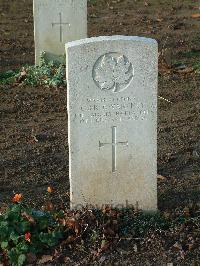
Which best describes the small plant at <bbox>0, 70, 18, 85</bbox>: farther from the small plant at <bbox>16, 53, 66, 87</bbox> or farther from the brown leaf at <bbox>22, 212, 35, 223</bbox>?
the brown leaf at <bbox>22, 212, 35, 223</bbox>

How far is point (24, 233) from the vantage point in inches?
191

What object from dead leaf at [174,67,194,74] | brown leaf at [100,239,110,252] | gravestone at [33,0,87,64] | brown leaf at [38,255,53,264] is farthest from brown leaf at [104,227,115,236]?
gravestone at [33,0,87,64]

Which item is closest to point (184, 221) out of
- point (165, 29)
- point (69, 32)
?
point (69, 32)

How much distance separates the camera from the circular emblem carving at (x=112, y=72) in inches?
194

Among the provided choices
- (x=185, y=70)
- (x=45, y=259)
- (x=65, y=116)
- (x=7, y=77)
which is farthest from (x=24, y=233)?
(x=185, y=70)

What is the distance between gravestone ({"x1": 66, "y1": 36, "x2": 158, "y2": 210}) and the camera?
490 centimetres

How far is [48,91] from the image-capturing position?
28.9 ft

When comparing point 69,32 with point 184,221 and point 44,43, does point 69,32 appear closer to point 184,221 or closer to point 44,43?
point 44,43

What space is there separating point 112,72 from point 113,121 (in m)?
0.37

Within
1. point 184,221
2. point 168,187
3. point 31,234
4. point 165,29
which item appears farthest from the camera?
point 165,29

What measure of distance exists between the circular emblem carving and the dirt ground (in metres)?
1.15

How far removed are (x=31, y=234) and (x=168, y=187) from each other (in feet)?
4.96

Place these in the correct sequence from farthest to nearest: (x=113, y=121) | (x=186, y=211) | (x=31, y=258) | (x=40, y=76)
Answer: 1. (x=40, y=76)
2. (x=186, y=211)
3. (x=113, y=121)
4. (x=31, y=258)

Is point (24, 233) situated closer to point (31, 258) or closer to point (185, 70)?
point (31, 258)
